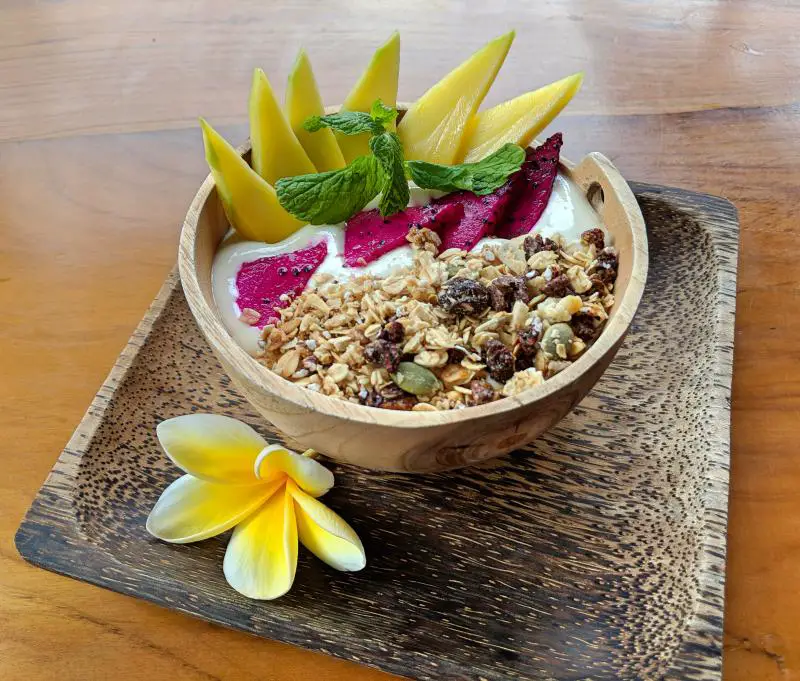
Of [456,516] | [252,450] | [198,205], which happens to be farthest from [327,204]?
[456,516]

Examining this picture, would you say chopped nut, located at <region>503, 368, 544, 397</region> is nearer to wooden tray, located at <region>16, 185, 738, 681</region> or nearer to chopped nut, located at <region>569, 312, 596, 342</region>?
chopped nut, located at <region>569, 312, 596, 342</region>

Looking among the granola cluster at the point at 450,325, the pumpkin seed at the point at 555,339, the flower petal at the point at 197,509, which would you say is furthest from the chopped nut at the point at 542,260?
the flower petal at the point at 197,509

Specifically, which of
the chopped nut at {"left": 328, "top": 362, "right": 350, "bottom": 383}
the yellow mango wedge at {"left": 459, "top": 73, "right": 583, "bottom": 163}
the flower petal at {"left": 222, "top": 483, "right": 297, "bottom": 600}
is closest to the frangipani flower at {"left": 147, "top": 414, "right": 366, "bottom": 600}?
the flower petal at {"left": 222, "top": 483, "right": 297, "bottom": 600}

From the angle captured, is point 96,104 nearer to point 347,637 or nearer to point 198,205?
point 198,205

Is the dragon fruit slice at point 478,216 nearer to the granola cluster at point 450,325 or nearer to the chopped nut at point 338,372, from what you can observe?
the granola cluster at point 450,325

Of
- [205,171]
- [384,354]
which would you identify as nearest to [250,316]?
[384,354]
